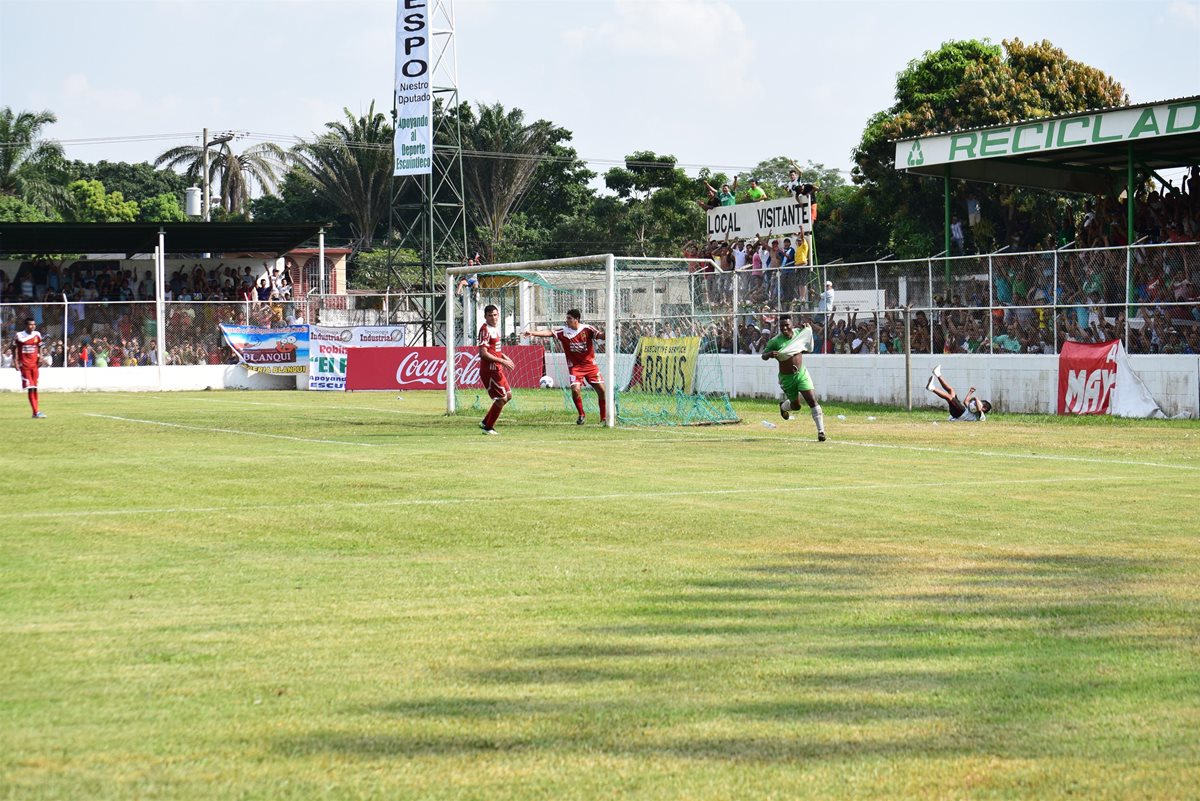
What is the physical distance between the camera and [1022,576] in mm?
8875

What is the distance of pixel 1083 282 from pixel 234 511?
20.2 meters

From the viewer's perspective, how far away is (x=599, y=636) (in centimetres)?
704

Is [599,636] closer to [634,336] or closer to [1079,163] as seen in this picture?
[634,336]

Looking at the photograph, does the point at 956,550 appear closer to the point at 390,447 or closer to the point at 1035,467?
the point at 1035,467

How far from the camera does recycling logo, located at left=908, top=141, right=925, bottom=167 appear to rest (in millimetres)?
35281

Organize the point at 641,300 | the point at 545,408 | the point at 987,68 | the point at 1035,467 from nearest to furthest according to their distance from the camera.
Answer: the point at 1035,467 → the point at 545,408 → the point at 641,300 → the point at 987,68

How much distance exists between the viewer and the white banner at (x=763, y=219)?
38.3 m

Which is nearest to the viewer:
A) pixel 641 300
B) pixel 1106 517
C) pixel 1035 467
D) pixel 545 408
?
pixel 1106 517

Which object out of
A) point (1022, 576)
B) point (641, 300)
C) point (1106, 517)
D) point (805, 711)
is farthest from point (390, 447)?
point (641, 300)

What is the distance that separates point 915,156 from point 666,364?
797cm

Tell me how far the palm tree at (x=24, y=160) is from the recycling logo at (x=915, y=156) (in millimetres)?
52028

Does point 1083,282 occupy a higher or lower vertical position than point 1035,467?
higher

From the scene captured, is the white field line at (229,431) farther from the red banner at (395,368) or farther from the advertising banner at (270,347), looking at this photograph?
the advertising banner at (270,347)

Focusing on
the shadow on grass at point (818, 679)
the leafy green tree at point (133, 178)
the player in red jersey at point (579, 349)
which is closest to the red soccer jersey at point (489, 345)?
the player in red jersey at point (579, 349)
